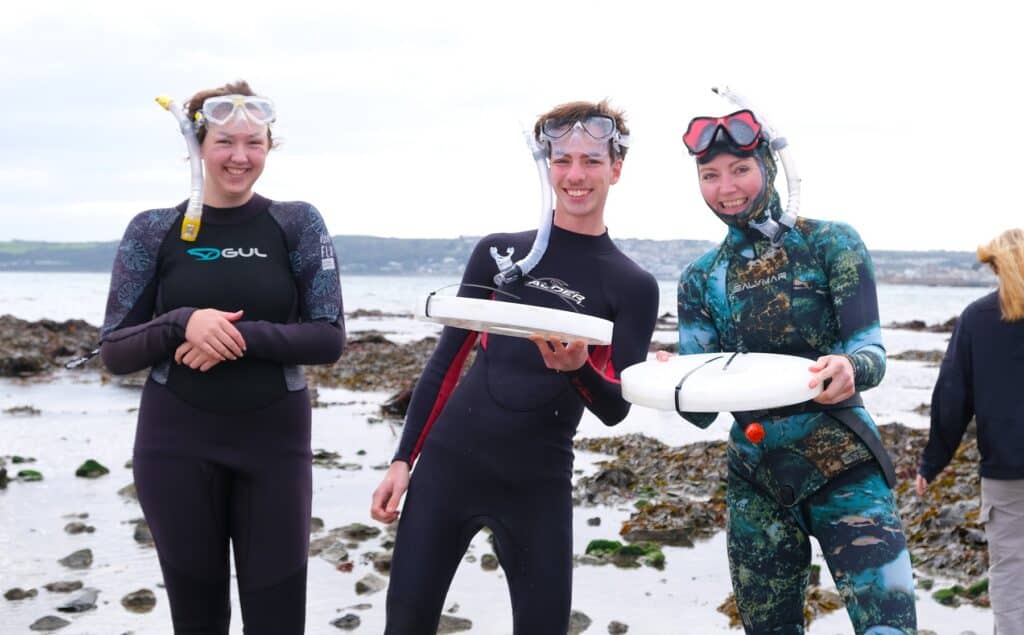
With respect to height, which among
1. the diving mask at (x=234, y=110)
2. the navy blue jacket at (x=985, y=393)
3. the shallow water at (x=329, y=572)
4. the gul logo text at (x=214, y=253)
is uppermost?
the diving mask at (x=234, y=110)

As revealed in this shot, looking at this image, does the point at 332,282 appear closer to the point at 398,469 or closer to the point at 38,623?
the point at 398,469

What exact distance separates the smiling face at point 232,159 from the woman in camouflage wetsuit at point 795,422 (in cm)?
159

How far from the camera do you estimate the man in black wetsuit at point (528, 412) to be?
3613 mm

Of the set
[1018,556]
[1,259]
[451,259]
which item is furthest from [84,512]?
[1,259]

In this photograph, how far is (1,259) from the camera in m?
146

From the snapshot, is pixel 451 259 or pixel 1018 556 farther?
pixel 451 259

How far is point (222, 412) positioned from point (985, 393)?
3.34 metres

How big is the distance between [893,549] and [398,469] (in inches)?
68.9

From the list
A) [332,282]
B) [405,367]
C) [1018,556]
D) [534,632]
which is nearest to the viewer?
[534,632]

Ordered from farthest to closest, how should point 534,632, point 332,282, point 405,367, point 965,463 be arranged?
point 405,367
point 965,463
point 332,282
point 534,632

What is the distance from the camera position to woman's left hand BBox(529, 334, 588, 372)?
3.40 metres

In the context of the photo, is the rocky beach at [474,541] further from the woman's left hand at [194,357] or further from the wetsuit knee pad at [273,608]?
the woman's left hand at [194,357]

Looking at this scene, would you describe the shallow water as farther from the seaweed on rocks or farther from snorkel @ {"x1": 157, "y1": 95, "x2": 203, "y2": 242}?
the seaweed on rocks

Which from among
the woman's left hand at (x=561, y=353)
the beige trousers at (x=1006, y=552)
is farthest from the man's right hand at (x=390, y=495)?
the beige trousers at (x=1006, y=552)
